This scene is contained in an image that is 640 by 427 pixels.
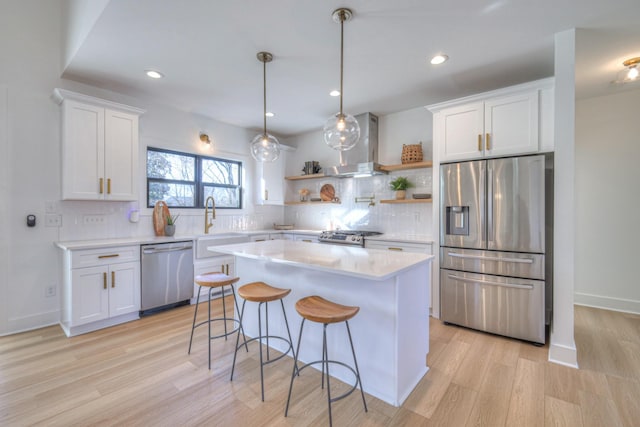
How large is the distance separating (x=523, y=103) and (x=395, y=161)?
175 cm

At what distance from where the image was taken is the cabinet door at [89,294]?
111 inches

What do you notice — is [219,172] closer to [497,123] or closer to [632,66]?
[497,123]

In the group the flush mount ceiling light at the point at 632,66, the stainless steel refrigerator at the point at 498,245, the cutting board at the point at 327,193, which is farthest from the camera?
the cutting board at the point at 327,193

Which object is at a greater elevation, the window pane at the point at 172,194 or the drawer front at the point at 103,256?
the window pane at the point at 172,194

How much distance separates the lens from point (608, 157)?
11.6ft

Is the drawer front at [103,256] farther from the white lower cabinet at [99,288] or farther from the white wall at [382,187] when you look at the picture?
the white wall at [382,187]

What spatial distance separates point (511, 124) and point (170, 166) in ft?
13.9

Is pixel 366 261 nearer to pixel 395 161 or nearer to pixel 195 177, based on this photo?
pixel 395 161

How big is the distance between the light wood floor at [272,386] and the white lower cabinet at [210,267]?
1.08 m

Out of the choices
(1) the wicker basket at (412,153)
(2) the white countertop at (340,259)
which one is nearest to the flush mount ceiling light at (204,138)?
(2) the white countertop at (340,259)

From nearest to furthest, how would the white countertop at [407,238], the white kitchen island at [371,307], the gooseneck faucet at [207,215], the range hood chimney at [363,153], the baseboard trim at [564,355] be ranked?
the white kitchen island at [371,307] → the baseboard trim at [564,355] → the white countertop at [407,238] → the range hood chimney at [363,153] → the gooseneck faucet at [207,215]

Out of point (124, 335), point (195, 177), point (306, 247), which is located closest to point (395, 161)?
point (306, 247)

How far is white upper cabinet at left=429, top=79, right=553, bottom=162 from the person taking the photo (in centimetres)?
269

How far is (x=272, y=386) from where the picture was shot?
6.66 ft
